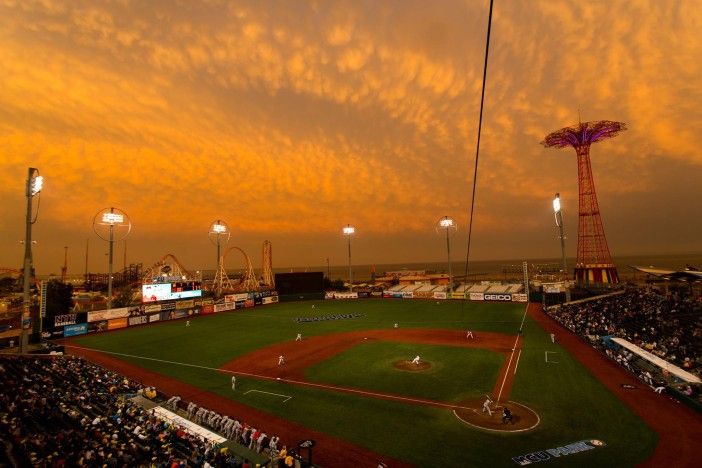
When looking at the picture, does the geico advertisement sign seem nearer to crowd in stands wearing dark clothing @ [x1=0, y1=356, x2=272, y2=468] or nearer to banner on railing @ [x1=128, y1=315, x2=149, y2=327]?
banner on railing @ [x1=128, y1=315, x2=149, y2=327]

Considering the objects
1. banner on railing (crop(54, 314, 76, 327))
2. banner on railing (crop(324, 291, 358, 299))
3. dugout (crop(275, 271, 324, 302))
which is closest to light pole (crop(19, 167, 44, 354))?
banner on railing (crop(54, 314, 76, 327))

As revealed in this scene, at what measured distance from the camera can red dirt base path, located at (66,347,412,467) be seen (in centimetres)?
1540

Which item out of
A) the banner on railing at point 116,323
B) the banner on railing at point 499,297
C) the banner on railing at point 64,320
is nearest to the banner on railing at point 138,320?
the banner on railing at point 116,323

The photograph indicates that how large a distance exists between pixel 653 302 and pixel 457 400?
31.2m

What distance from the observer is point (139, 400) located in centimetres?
2112

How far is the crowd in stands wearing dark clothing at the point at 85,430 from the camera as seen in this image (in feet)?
41.1

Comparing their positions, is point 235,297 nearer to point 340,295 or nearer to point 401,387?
point 340,295

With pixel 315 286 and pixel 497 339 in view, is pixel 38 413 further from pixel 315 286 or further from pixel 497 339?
pixel 315 286

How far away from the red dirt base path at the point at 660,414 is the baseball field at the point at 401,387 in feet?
1.67

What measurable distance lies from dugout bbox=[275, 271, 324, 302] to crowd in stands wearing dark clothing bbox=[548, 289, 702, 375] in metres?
44.6

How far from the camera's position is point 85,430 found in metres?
15.0

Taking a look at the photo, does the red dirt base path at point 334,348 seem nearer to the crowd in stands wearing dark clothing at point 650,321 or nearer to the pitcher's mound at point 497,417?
the pitcher's mound at point 497,417

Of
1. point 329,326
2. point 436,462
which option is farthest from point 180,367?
point 436,462

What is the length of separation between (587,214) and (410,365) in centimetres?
4264
